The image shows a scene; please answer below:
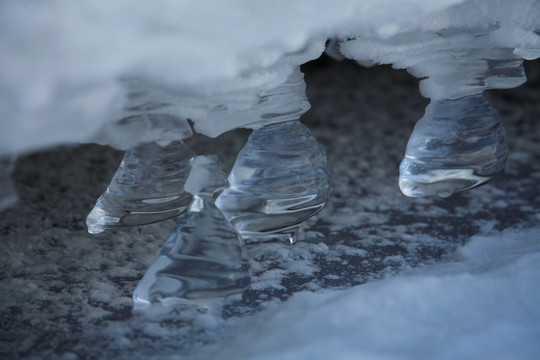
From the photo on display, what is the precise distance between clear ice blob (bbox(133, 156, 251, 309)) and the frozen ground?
0.10ft

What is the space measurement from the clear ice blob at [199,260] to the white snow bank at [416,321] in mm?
53

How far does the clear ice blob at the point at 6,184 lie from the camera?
0.59m

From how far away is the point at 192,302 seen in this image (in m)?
0.65

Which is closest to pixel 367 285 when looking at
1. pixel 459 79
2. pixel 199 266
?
pixel 199 266

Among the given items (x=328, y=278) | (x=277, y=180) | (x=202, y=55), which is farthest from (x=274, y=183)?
(x=202, y=55)

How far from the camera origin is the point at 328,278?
2.43ft

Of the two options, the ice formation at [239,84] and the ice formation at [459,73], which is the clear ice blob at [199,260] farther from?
the ice formation at [459,73]

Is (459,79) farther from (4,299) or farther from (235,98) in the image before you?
(4,299)

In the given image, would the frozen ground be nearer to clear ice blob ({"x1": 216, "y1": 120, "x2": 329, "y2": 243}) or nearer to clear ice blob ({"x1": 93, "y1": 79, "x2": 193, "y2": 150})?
clear ice blob ({"x1": 216, "y1": 120, "x2": 329, "y2": 243})

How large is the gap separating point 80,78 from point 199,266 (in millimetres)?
214

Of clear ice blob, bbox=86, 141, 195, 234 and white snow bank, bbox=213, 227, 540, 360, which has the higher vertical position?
clear ice blob, bbox=86, 141, 195, 234

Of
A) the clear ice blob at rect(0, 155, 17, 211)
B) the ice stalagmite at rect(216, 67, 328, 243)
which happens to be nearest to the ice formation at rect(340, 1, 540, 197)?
the ice stalagmite at rect(216, 67, 328, 243)

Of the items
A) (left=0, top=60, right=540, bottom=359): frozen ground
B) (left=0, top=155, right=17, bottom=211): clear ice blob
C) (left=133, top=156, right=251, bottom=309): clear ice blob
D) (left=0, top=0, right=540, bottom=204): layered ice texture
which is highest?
(left=0, top=0, right=540, bottom=204): layered ice texture

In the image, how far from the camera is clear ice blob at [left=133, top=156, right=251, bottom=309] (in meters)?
0.64
